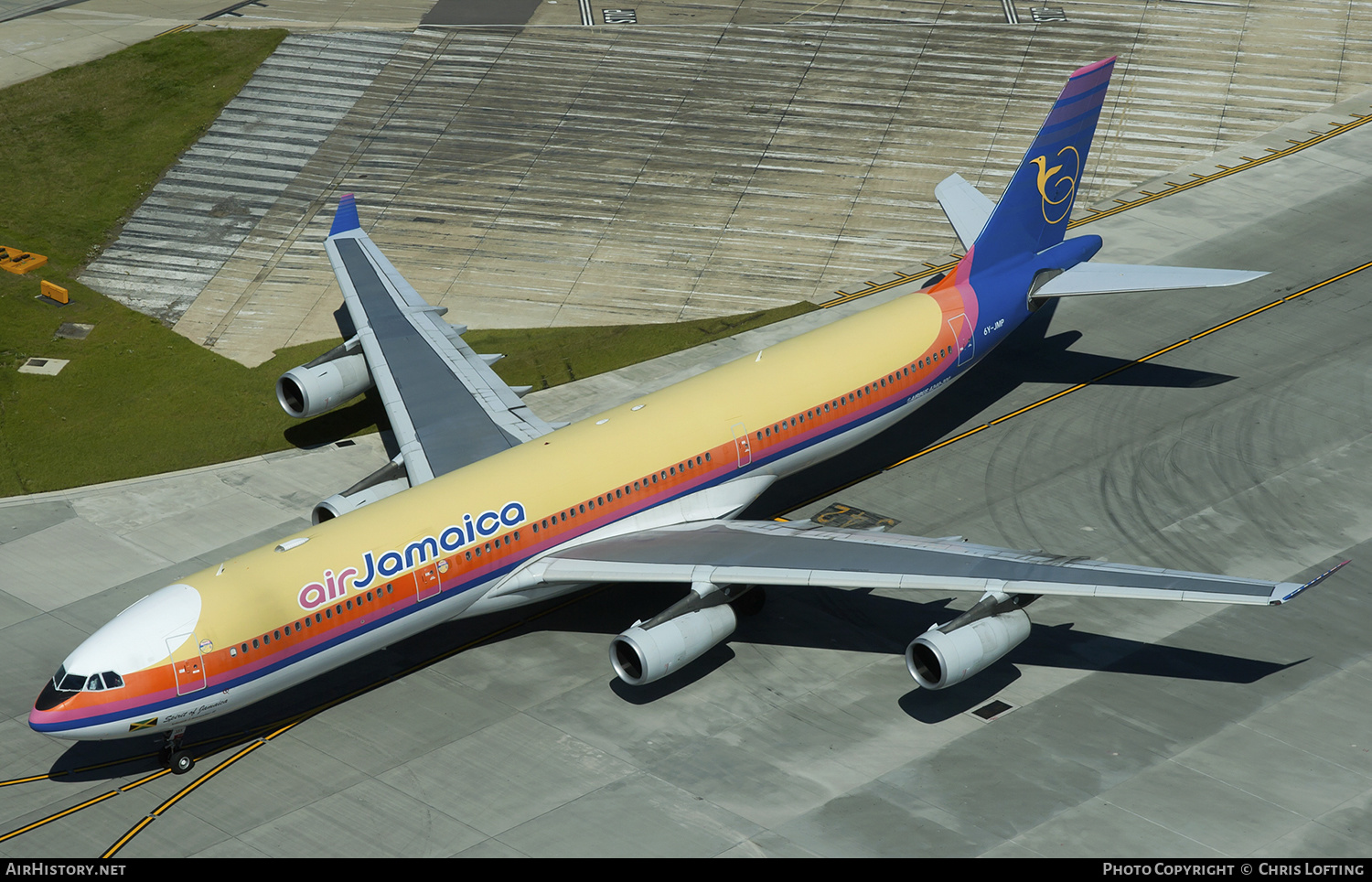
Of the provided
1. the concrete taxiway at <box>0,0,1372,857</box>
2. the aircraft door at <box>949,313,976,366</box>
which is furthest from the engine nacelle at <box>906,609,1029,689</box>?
the aircraft door at <box>949,313,976,366</box>

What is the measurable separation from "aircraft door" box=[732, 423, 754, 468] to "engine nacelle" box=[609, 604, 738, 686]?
5904 millimetres

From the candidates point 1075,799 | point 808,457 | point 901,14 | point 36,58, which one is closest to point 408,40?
point 36,58

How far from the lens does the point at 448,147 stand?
69.9 metres

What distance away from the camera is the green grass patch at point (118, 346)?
51.0 metres

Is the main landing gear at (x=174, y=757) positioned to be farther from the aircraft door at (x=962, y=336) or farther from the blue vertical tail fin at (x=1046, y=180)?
the blue vertical tail fin at (x=1046, y=180)

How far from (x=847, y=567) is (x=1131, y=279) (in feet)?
56.9

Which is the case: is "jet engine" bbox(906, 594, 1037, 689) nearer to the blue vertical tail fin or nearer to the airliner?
the airliner

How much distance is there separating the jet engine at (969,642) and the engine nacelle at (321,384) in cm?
2248

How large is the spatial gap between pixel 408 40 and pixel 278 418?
33.4 metres

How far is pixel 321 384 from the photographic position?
49094 millimetres

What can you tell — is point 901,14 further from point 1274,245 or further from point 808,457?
point 808,457

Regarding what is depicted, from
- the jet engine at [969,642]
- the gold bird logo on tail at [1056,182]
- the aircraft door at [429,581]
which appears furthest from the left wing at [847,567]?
the gold bird logo on tail at [1056,182]

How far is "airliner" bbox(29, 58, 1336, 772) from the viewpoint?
3500 centimetres
